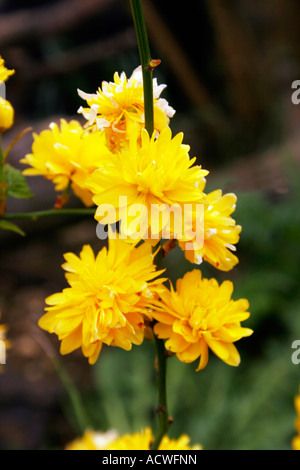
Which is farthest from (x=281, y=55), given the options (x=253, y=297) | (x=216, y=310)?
(x=216, y=310)

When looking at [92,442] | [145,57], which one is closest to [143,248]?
[145,57]

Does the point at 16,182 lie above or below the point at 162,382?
above

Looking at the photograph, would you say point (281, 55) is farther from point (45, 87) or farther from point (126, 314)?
point (126, 314)

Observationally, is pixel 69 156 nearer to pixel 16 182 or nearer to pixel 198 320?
pixel 16 182

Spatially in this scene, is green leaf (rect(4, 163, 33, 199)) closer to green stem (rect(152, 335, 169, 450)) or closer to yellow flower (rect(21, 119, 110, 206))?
yellow flower (rect(21, 119, 110, 206))

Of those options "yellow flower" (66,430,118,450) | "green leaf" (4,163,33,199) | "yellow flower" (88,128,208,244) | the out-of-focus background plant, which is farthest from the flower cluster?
the out-of-focus background plant

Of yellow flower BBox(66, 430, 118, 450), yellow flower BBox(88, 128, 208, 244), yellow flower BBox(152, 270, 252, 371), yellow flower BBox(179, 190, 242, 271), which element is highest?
yellow flower BBox(88, 128, 208, 244)
